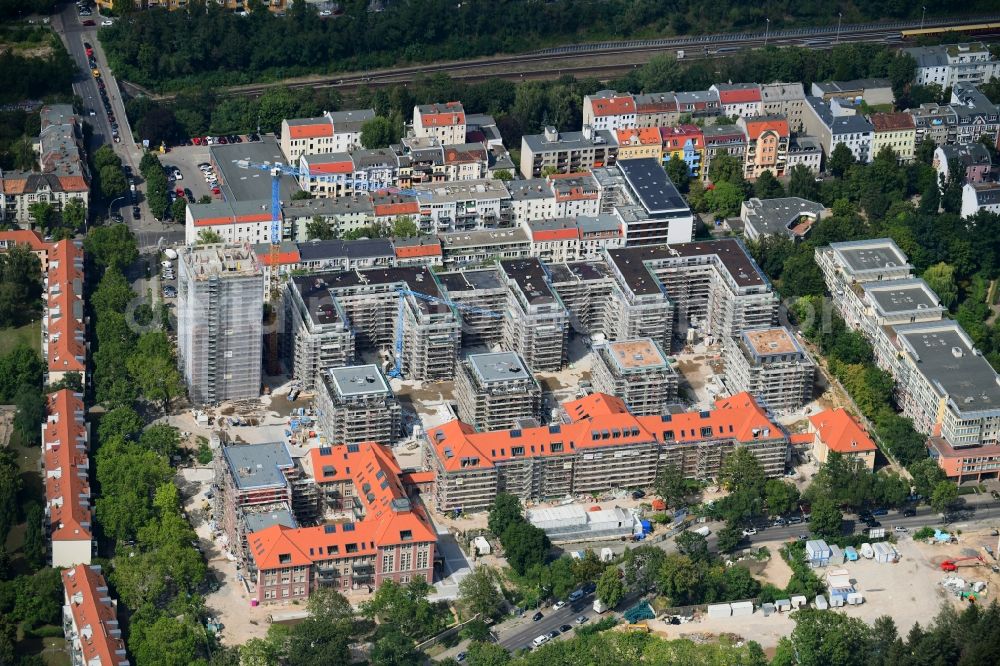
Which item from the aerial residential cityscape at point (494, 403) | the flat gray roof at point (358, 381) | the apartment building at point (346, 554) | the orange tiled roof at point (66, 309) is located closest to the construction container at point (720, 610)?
the aerial residential cityscape at point (494, 403)

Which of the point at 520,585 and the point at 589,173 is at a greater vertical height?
the point at 589,173

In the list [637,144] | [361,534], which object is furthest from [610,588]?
[637,144]

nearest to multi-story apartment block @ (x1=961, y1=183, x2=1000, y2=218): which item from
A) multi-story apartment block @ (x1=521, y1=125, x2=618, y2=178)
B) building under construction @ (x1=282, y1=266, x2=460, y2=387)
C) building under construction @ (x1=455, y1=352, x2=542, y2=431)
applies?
multi-story apartment block @ (x1=521, y1=125, x2=618, y2=178)

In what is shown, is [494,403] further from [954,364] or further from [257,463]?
[954,364]

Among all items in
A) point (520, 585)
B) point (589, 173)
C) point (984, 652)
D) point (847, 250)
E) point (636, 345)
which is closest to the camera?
point (984, 652)

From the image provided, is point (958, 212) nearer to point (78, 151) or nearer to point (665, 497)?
point (665, 497)

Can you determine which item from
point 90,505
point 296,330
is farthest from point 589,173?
point 90,505
